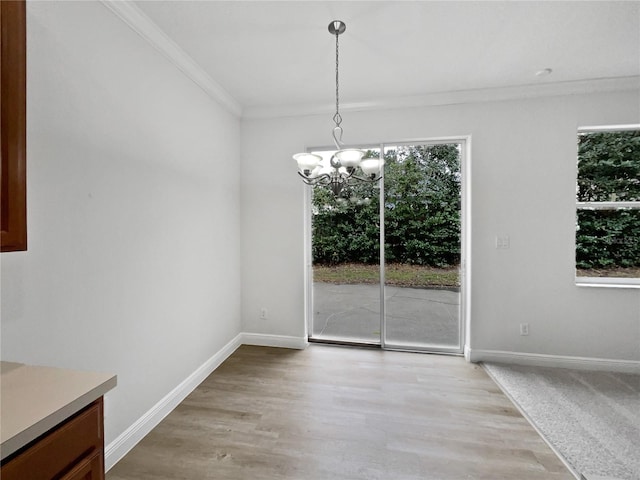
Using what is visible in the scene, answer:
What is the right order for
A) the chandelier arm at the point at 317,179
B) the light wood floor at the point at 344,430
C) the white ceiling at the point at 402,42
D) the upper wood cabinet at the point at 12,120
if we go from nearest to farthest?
1. the upper wood cabinet at the point at 12,120
2. the light wood floor at the point at 344,430
3. the white ceiling at the point at 402,42
4. the chandelier arm at the point at 317,179

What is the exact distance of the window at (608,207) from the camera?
9.70 ft

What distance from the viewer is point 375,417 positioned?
221 cm

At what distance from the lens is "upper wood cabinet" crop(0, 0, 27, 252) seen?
993mm

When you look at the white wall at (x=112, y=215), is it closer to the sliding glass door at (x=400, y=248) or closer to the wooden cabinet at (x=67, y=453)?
the wooden cabinet at (x=67, y=453)

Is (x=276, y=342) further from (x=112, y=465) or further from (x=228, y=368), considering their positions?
(x=112, y=465)

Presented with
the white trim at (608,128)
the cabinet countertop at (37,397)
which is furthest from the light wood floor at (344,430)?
the white trim at (608,128)

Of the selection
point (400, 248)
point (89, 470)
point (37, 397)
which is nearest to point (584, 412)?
point (400, 248)

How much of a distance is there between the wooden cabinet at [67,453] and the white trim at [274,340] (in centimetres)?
255

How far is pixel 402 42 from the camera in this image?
2234mm

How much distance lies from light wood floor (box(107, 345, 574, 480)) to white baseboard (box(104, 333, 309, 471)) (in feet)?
0.19

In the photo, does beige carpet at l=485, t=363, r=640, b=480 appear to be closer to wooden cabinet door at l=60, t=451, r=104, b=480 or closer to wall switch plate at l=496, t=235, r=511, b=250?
wall switch plate at l=496, t=235, r=511, b=250

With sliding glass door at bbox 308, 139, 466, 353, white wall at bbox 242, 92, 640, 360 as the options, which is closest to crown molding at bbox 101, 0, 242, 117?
white wall at bbox 242, 92, 640, 360

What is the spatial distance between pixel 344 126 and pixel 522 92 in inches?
68.4

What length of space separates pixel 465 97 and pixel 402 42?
1.18m
